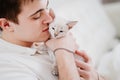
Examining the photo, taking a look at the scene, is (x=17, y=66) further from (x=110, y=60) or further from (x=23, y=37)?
(x=110, y=60)

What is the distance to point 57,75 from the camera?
3.49 feet

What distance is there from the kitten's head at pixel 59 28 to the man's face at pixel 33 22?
0.02m

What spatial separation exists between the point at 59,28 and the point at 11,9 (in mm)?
202

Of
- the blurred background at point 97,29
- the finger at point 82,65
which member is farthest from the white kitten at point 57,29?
the blurred background at point 97,29

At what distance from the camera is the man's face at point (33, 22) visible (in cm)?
100

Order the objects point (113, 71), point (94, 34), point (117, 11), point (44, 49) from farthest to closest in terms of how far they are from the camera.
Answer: point (117, 11) → point (94, 34) → point (113, 71) → point (44, 49)

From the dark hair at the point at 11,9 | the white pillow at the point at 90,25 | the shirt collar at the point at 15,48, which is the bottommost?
the white pillow at the point at 90,25

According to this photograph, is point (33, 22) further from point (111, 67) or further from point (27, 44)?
point (111, 67)

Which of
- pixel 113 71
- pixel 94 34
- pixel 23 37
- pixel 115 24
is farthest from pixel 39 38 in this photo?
pixel 115 24

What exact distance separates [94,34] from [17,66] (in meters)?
1.35

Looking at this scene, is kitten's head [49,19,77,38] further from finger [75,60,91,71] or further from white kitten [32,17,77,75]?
finger [75,60,91,71]

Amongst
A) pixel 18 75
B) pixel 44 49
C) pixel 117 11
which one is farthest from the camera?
pixel 117 11

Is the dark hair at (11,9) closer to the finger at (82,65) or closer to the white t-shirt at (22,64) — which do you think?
the white t-shirt at (22,64)

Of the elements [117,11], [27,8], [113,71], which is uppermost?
[27,8]
